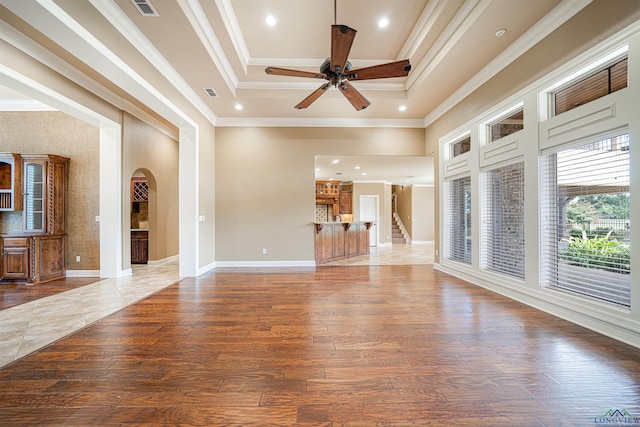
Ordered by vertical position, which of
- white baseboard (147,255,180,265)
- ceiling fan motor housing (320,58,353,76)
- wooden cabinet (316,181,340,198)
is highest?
ceiling fan motor housing (320,58,353,76)

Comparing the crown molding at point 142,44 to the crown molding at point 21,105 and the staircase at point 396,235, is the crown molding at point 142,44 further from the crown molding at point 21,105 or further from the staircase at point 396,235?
the staircase at point 396,235

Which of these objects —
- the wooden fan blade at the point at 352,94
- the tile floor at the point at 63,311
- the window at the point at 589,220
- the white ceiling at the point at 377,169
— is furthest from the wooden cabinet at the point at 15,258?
the window at the point at 589,220

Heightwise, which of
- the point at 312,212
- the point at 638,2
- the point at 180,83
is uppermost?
the point at 180,83

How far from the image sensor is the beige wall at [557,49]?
2568 millimetres

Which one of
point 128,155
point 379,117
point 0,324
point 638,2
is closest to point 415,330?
point 638,2

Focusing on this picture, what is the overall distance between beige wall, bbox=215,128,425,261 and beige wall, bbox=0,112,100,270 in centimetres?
225

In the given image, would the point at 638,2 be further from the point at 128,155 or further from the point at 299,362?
the point at 128,155

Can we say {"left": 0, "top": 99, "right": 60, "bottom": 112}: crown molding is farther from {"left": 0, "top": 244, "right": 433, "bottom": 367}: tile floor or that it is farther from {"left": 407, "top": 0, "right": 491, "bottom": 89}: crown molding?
{"left": 407, "top": 0, "right": 491, "bottom": 89}: crown molding

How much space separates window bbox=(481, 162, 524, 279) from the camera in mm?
3836

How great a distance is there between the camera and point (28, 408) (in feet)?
5.51

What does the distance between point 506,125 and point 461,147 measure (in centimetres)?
128

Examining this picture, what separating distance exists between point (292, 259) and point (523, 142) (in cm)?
473

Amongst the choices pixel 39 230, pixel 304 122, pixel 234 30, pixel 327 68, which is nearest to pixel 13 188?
pixel 39 230

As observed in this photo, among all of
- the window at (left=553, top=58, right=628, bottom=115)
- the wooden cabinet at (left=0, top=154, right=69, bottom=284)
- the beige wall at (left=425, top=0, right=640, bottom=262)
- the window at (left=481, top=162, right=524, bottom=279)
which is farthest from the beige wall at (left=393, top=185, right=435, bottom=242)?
the wooden cabinet at (left=0, top=154, right=69, bottom=284)
